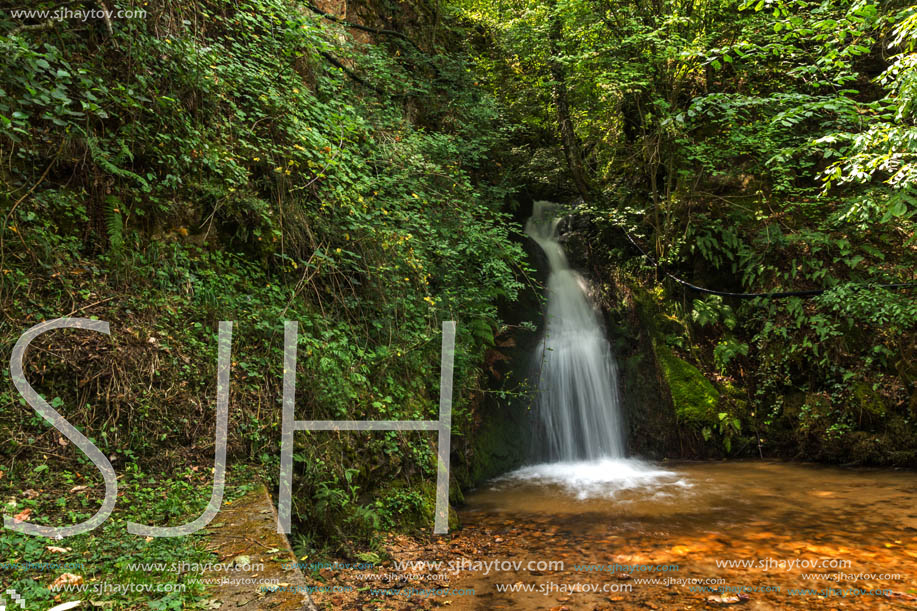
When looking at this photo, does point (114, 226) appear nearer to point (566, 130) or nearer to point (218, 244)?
point (218, 244)

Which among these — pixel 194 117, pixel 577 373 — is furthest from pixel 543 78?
pixel 194 117

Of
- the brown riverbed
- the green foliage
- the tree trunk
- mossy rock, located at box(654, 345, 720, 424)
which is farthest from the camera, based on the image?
the tree trunk

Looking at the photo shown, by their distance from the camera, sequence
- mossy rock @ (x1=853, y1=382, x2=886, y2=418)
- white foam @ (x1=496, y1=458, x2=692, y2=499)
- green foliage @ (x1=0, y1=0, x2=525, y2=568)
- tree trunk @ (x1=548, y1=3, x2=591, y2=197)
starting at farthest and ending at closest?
tree trunk @ (x1=548, y1=3, x2=591, y2=197)
mossy rock @ (x1=853, y1=382, x2=886, y2=418)
white foam @ (x1=496, y1=458, x2=692, y2=499)
green foliage @ (x1=0, y1=0, x2=525, y2=568)

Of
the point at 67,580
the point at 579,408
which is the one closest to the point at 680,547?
the point at 579,408

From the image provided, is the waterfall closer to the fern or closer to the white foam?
the white foam

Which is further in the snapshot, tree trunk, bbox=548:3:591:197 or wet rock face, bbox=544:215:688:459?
tree trunk, bbox=548:3:591:197

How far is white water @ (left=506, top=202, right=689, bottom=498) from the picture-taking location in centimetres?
722

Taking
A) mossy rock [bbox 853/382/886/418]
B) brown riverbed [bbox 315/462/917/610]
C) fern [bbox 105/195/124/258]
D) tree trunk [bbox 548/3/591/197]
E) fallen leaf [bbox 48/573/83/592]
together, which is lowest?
brown riverbed [bbox 315/462/917/610]

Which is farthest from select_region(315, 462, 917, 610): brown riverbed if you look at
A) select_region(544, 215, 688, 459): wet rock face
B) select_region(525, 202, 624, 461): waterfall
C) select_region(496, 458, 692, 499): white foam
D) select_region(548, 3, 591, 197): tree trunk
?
select_region(548, 3, 591, 197): tree trunk

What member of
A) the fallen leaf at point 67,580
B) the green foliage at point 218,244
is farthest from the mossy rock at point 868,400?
the fallen leaf at point 67,580

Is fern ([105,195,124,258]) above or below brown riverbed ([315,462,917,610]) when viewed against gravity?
above

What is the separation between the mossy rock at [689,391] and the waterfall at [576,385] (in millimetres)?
966

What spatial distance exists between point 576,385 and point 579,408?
43 centimetres

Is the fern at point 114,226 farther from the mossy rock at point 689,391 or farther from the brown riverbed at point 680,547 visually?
the mossy rock at point 689,391
